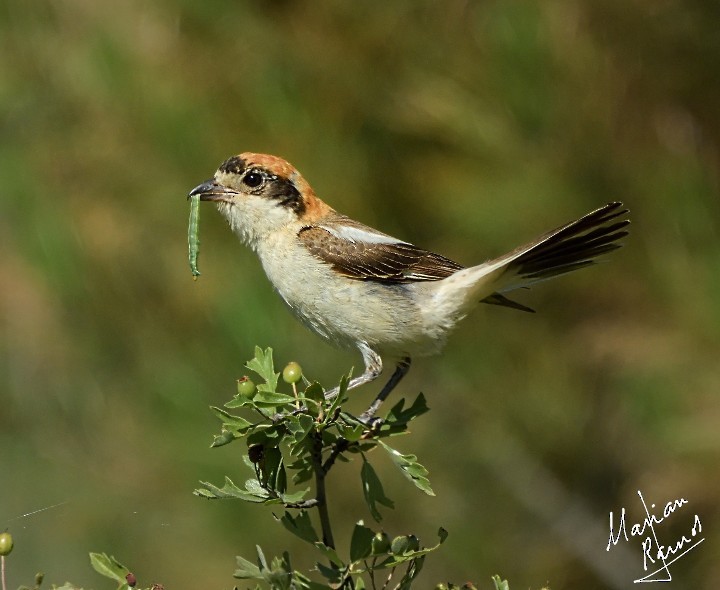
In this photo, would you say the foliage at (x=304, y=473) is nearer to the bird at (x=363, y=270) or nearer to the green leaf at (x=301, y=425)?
the green leaf at (x=301, y=425)

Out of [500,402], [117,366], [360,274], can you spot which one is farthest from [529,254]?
[117,366]

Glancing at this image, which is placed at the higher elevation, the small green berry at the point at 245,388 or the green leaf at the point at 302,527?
the small green berry at the point at 245,388

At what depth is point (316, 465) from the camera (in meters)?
1.49

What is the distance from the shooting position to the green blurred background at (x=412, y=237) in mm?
2848

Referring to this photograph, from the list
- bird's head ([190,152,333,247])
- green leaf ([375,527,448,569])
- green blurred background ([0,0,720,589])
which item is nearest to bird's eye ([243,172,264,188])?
bird's head ([190,152,333,247])

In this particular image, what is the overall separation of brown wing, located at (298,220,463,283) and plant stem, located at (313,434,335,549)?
0.89 metres

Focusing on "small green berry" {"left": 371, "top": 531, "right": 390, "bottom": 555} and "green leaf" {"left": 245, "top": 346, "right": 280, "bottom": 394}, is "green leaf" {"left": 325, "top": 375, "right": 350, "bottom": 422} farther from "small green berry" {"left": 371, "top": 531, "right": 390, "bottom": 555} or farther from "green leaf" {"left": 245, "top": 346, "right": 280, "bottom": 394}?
"small green berry" {"left": 371, "top": 531, "right": 390, "bottom": 555}

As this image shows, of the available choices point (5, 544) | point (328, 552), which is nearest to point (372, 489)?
point (328, 552)

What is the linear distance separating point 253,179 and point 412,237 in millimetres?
769

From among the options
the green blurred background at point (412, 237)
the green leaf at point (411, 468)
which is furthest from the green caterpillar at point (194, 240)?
the green blurred background at point (412, 237)

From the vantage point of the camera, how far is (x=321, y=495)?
1.38m
